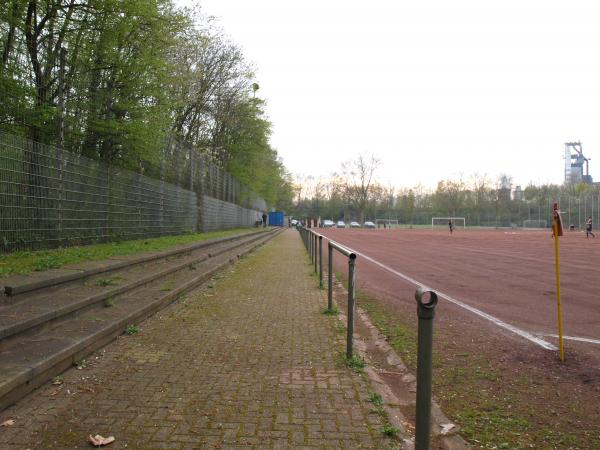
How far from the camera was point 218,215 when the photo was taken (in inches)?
1104

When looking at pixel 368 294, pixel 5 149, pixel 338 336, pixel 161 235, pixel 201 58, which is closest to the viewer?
pixel 338 336

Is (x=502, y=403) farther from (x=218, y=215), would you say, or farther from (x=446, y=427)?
(x=218, y=215)

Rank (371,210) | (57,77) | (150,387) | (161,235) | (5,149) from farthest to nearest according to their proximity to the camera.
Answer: (371,210) < (161,235) < (57,77) < (5,149) < (150,387)

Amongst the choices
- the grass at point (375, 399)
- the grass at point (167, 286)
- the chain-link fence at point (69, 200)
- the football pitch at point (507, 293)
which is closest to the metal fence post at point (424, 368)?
the grass at point (375, 399)

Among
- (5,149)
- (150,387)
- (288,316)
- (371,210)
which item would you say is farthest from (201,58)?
(371,210)

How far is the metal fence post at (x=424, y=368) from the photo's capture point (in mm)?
2557

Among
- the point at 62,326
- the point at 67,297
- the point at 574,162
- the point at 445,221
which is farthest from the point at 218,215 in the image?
the point at 574,162

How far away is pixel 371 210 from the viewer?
346 ft

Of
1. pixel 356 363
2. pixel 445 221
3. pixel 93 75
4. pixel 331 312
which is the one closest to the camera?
pixel 356 363

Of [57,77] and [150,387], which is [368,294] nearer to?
[150,387]

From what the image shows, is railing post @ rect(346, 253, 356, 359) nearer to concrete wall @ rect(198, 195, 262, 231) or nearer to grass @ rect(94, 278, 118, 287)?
grass @ rect(94, 278, 118, 287)

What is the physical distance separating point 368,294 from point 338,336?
3.66 m

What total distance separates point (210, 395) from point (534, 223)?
83.9 metres

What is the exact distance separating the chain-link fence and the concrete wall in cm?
615
